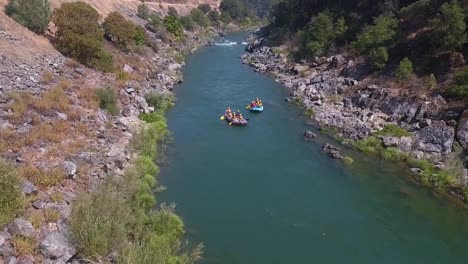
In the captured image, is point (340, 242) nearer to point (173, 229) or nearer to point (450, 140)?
point (173, 229)

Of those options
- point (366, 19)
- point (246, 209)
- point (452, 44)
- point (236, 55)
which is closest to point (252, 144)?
point (246, 209)

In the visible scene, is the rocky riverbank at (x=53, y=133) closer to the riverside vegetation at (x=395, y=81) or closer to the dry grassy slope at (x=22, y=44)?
the dry grassy slope at (x=22, y=44)

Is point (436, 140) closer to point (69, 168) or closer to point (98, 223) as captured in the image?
point (69, 168)

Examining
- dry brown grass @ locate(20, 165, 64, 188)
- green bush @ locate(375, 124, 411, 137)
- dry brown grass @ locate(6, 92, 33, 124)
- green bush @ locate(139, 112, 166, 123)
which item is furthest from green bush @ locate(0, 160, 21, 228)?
green bush @ locate(375, 124, 411, 137)

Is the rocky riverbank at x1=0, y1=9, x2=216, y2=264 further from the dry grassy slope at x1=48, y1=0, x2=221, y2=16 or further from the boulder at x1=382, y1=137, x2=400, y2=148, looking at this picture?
the dry grassy slope at x1=48, y1=0, x2=221, y2=16

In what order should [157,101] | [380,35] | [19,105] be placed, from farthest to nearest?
[380,35], [157,101], [19,105]

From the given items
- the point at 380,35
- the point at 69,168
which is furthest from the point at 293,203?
the point at 380,35
